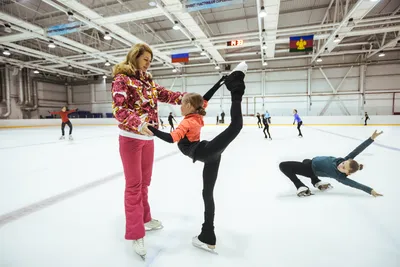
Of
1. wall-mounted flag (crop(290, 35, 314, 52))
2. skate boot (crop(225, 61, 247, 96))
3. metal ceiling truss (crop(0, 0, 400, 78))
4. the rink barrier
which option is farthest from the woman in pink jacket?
the rink barrier

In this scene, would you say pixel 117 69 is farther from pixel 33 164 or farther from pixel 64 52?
pixel 64 52

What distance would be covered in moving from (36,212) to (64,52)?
21783 mm

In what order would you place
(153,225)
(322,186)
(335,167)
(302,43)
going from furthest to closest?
(302,43), (322,186), (335,167), (153,225)

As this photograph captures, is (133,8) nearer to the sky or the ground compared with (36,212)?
nearer to the sky

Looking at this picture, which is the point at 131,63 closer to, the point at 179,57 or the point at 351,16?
the point at 351,16

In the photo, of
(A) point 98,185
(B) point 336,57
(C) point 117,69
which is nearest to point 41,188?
(A) point 98,185

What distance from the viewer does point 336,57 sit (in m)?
19.6

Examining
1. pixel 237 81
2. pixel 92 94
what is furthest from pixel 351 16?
pixel 92 94

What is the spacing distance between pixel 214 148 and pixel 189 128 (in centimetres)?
21

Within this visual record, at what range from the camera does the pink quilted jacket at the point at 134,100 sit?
1.32m

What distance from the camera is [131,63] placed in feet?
4.90

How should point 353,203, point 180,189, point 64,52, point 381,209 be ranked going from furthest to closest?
point 64,52, point 180,189, point 353,203, point 381,209

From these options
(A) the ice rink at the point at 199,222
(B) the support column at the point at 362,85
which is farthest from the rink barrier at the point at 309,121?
(A) the ice rink at the point at 199,222

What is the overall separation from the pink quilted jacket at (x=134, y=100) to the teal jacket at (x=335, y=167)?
82.6 inches
